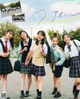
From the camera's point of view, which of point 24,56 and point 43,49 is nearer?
point 43,49

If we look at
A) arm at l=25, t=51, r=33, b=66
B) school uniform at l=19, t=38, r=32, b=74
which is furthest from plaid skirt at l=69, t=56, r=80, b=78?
school uniform at l=19, t=38, r=32, b=74

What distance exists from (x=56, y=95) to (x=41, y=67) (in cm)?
84

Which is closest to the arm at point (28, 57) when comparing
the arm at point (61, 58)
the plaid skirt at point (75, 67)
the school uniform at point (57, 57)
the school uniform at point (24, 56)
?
the school uniform at point (24, 56)

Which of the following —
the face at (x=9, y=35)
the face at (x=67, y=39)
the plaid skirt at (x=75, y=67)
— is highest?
the face at (x=9, y=35)

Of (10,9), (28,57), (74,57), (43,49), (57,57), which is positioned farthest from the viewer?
(57,57)

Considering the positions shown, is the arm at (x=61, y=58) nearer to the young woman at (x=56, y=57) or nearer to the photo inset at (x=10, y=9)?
the young woman at (x=56, y=57)

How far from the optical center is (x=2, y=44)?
26.9 ft

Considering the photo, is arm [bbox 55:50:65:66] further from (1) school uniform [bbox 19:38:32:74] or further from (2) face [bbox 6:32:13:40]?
(2) face [bbox 6:32:13:40]

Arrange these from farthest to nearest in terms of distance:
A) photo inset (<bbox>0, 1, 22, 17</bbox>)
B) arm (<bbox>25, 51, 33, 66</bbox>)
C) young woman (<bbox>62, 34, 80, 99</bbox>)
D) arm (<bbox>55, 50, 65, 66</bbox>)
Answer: arm (<bbox>55, 50, 65, 66</bbox>), arm (<bbox>25, 51, 33, 66</bbox>), photo inset (<bbox>0, 1, 22, 17</bbox>), young woman (<bbox>62, 34, 80, 99</bbox>)

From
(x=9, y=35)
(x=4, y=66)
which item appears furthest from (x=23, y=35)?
(x=4, y=66)

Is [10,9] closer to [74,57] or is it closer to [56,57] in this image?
[56,57]

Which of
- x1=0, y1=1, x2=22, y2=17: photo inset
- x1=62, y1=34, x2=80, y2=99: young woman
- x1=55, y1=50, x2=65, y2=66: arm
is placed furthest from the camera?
x1=55, y1=50, x2=65, y2=66: arm

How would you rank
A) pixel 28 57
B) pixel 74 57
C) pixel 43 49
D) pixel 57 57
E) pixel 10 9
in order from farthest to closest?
1. pixel 57 57
2. pixel 10 9
3. pixel 28 57
4. pixel 43 49
5. pixel 74 57

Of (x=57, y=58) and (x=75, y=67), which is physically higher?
(x=57, y=58)
